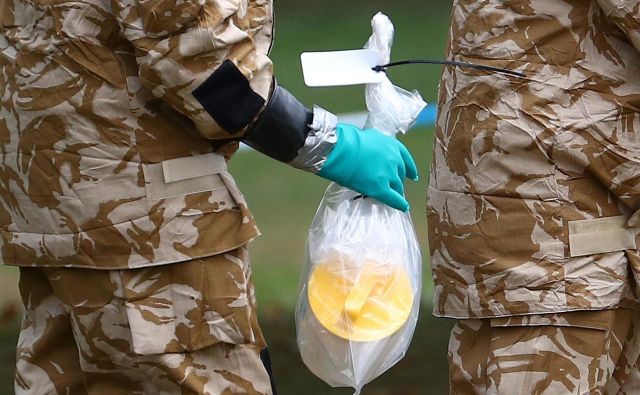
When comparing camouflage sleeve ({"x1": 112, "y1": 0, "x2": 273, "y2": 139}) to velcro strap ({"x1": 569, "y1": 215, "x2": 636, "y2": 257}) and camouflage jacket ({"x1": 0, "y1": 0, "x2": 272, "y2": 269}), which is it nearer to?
camouflage jacket ({"x1": 0, "y1": 0, "x2": 272, "y2": 269})

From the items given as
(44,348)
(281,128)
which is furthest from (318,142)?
(44,348)

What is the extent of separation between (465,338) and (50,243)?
0.97 metres

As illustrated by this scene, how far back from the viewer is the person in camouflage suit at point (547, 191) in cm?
277

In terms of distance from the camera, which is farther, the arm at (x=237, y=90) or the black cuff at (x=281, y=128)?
the black cuff at (x=281, y=128)

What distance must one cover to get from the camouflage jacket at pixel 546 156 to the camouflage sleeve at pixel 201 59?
501 mm

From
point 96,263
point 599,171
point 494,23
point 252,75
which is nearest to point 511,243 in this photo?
point 599,171

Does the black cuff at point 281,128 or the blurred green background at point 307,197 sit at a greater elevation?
the black cuff at point 281,128

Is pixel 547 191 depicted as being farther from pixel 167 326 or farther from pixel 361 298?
pixel 167 326

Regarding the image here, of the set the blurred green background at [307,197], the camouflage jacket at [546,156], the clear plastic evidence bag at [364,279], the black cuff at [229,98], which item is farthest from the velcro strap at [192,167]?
the blurred green background at [307,197]

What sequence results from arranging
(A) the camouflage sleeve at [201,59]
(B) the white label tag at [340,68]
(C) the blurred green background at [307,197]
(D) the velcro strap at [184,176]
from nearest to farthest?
(A) the camouflage sleeve at [201,59]
(D) the velcro strap at [184,176]
(B) the white label tag at [340,68]
(C) the blurred green background at [307,197]

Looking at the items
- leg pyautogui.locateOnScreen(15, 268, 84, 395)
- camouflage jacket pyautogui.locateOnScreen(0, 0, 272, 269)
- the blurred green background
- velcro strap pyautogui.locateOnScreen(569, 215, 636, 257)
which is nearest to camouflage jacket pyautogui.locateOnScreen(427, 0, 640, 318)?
velcro strap pyautogui.locateOnScreen(569, 215, 636, 257)

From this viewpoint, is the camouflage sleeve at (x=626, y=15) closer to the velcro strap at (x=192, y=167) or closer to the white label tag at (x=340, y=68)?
the white label tag at (x=340, y=68)

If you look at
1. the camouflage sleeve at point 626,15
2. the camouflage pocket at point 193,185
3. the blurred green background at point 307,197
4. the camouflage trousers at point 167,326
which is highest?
the camouflage sleeve at point 626,15

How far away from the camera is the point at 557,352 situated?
285 cm
